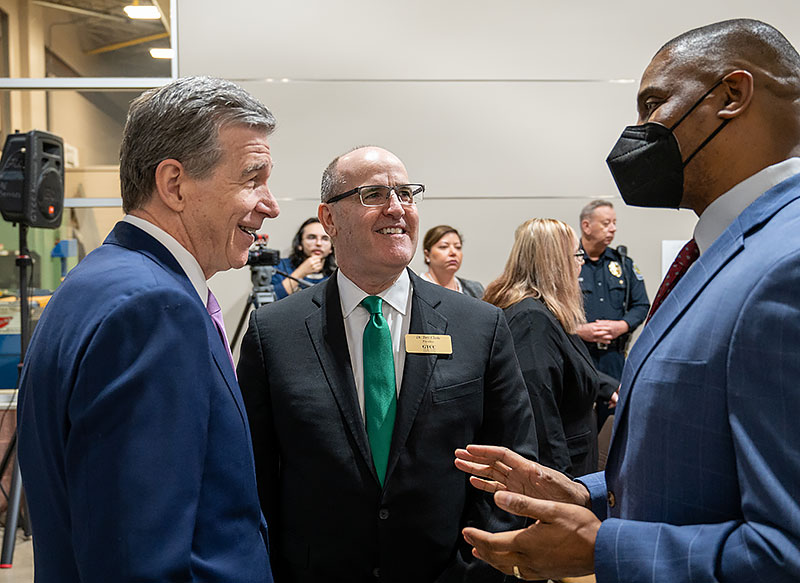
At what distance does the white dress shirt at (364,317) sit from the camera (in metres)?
1.81

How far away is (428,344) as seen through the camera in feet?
5.89

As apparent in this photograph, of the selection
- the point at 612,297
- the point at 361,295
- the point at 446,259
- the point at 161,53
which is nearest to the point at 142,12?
the point at 161,53

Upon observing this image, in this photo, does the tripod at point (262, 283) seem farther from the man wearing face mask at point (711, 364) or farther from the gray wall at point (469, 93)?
the man wearing face mask at point (711, 364)

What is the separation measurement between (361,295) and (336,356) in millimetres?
185

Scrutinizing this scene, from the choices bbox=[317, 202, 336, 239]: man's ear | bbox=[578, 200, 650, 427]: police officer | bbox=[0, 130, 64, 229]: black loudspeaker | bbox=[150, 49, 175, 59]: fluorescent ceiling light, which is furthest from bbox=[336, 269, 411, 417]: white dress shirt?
bbox=[150, 49, 175, 59]: fluorescent ceiling light

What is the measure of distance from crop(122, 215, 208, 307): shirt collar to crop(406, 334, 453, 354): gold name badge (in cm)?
68

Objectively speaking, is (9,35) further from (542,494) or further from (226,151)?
(542,494)

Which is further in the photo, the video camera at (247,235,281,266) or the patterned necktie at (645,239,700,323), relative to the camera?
the video camera at (247,235,281,266)

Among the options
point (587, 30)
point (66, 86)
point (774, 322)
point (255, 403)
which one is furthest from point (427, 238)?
point (774, 322)

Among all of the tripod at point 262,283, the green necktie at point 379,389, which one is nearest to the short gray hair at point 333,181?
the green necktie at point 379,389

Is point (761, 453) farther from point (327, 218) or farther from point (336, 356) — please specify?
point (327, 218)

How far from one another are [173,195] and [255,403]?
2.34 ft

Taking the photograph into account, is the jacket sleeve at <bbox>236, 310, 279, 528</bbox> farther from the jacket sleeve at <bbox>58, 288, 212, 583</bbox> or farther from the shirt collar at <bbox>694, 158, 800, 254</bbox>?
the shirt collar at <bbox>694, 158, 800, 254</bbox>

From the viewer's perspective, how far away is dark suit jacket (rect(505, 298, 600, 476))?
263 centimetres
